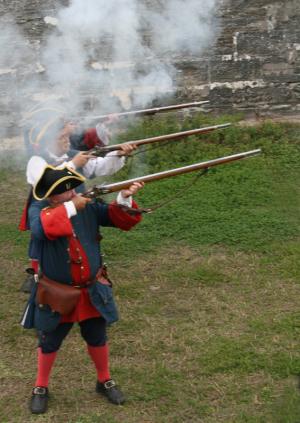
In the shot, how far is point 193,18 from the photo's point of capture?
7.34 m

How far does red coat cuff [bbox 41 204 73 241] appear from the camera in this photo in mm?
3275

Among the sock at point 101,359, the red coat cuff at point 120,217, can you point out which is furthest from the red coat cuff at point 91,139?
the sock at point 101,359

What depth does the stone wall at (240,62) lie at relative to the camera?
8.12 m

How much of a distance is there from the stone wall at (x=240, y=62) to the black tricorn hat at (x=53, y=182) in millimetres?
5048

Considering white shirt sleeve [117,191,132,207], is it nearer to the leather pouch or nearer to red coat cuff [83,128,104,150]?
the leather pouch

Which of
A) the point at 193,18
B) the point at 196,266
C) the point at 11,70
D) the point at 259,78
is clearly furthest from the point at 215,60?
the point at 196,266

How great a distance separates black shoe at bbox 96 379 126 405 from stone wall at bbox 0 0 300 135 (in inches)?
204

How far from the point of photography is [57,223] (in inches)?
129

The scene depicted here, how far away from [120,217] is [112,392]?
1.08 metres

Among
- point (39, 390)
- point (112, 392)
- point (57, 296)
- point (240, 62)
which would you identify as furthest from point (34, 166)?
point (240, 62)

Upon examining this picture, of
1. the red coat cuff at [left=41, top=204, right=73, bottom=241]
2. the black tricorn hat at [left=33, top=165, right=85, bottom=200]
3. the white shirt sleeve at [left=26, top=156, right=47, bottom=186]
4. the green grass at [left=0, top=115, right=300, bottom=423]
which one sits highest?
the black tricorn hat at [left=33, top=165, right=85, bottom=200]

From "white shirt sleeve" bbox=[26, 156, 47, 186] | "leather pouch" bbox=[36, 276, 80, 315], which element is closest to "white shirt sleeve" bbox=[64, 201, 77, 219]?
"leather pouch" bbox=[36, 276, 80, 315]

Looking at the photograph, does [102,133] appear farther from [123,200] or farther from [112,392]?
[112,392]

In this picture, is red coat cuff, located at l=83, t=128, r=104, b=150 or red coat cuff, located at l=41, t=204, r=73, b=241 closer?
red coat cuff, located at l=41, t=204, r=73, b=241
